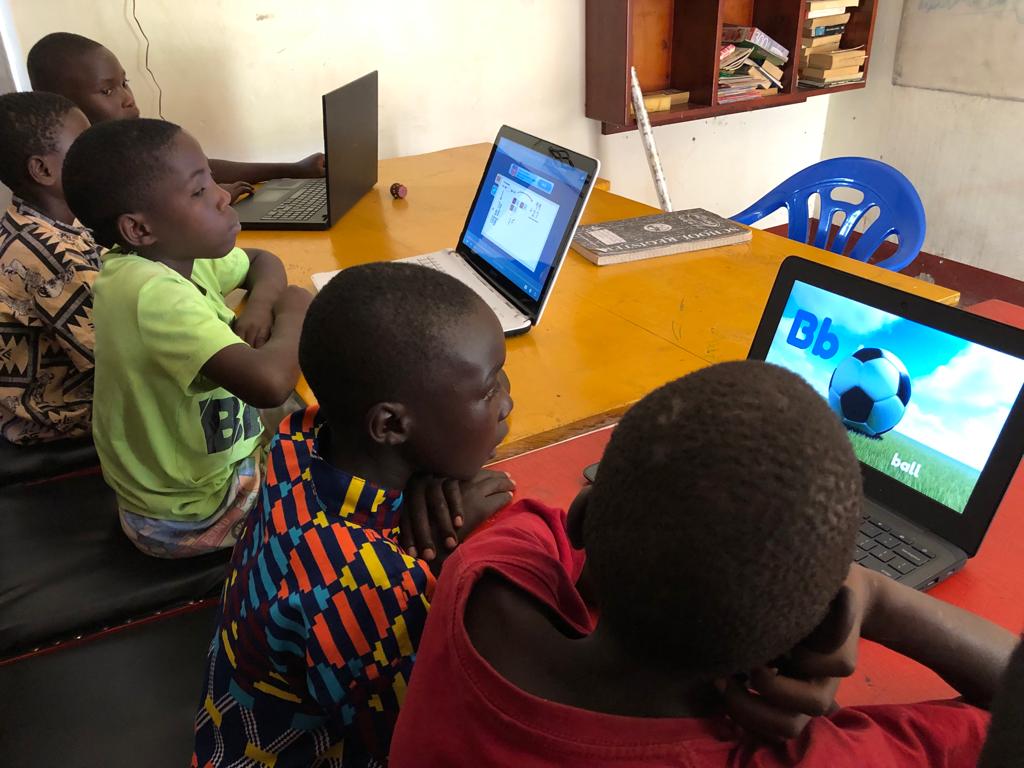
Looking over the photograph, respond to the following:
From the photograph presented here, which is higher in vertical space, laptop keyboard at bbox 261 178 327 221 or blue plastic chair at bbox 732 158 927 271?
laptop keyboard at bbox 261 178 327 221

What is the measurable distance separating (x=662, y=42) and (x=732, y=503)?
3.22 m

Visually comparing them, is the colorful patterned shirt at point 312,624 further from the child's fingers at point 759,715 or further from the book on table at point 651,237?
the book on table at point 651,237

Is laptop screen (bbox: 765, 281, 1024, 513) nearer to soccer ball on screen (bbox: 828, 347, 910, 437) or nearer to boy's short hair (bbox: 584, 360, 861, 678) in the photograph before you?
soccer ball on screen (bbox: 828, 347, 910, 437)

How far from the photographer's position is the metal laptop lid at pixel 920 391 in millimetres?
848

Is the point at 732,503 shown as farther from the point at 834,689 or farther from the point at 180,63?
the point at 180,63

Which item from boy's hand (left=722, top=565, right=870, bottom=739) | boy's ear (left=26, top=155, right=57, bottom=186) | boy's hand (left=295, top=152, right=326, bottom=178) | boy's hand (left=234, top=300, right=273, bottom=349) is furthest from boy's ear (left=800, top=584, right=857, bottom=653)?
boy's hand (left=295, top=152, right=326, bottom=178)

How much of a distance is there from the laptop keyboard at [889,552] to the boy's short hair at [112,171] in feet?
3.82

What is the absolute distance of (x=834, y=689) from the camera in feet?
1.79

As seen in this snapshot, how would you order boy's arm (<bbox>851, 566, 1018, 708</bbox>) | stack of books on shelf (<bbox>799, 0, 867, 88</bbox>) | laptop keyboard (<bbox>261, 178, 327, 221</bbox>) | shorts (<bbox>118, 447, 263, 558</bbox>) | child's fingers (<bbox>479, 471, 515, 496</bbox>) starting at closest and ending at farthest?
boy's arm (<bbox>851, 566, 1018, 708</bbox>)
child's fingers (<bbox>479, 471, 515, 496</bbox>)
shorts (<bbox>118, 447, 263, 558</bbox>)
laptop keyboard (<bbox>261, 178, 327, 221</bbox>)
stack of books on shelf (<bbox>799, 0, 867, 88</bbox>)

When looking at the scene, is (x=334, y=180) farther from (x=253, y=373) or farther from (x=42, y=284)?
(x=253, y=373)

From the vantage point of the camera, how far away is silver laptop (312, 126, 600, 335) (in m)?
1.42

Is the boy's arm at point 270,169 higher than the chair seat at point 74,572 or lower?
higher

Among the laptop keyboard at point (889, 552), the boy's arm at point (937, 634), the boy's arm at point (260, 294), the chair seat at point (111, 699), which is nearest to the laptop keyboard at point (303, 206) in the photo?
the boy's arm at point (260, 294)

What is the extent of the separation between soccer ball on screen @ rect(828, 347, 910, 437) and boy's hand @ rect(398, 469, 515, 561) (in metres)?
0.42
